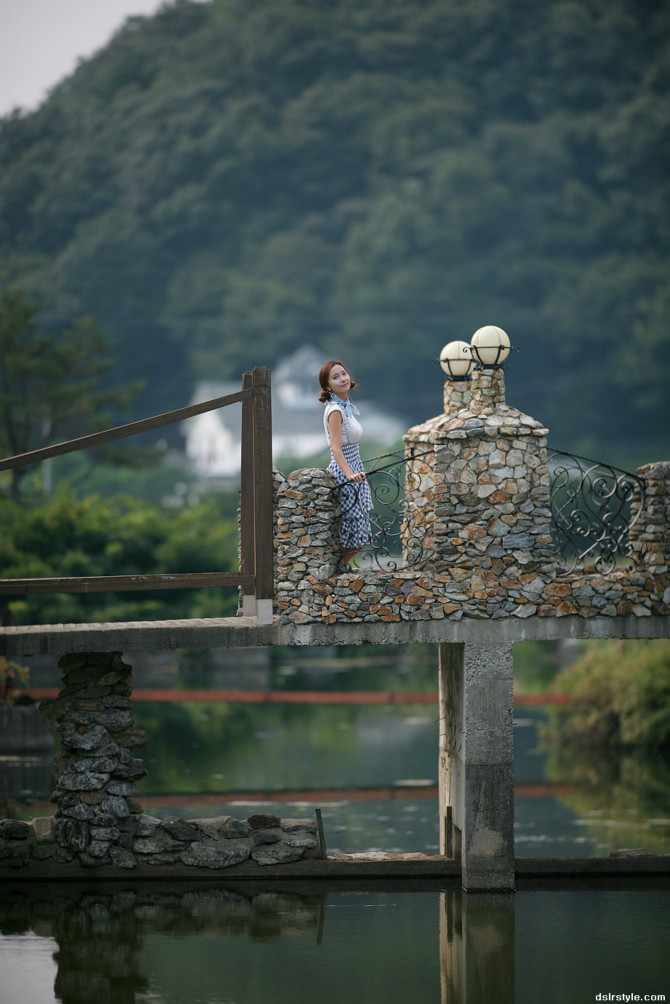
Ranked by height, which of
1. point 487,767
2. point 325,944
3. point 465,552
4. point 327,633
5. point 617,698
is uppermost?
point 465,552

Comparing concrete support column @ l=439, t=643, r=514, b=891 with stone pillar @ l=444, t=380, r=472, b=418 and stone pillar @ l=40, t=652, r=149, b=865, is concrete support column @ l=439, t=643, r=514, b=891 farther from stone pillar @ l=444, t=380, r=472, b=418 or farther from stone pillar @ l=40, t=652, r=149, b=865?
stone pillar @ l=40, t=652, r=149, b=865

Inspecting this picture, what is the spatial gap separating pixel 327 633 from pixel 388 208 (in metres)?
59.1

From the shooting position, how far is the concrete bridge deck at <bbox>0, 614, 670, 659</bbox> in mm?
10992

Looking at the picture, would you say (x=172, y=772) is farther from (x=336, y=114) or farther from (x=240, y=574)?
(x=336, y=114)

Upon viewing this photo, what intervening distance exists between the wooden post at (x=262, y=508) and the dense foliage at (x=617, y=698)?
36.7 feet

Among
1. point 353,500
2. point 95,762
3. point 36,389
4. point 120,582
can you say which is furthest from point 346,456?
point 36,389

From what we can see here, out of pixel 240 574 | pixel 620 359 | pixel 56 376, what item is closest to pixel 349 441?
pixel 240 574

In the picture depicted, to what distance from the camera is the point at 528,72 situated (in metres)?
74.9

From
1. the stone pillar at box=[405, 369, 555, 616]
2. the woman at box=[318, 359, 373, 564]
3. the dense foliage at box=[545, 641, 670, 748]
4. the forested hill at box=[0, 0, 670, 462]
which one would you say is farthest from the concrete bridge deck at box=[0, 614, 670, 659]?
the forested hill at box=[0, 0, 670, 462]

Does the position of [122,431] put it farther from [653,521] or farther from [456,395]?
[653,521]

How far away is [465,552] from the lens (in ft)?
36.0

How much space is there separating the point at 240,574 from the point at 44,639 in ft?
5.12

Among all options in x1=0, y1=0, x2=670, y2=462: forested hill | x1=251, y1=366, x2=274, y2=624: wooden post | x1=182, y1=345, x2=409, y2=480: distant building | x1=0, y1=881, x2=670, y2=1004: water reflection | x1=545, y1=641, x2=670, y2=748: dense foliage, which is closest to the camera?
x1=0, y1=881, x2=670, y2=1004: water reflection

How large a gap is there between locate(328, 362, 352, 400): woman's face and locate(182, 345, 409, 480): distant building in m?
47.3
